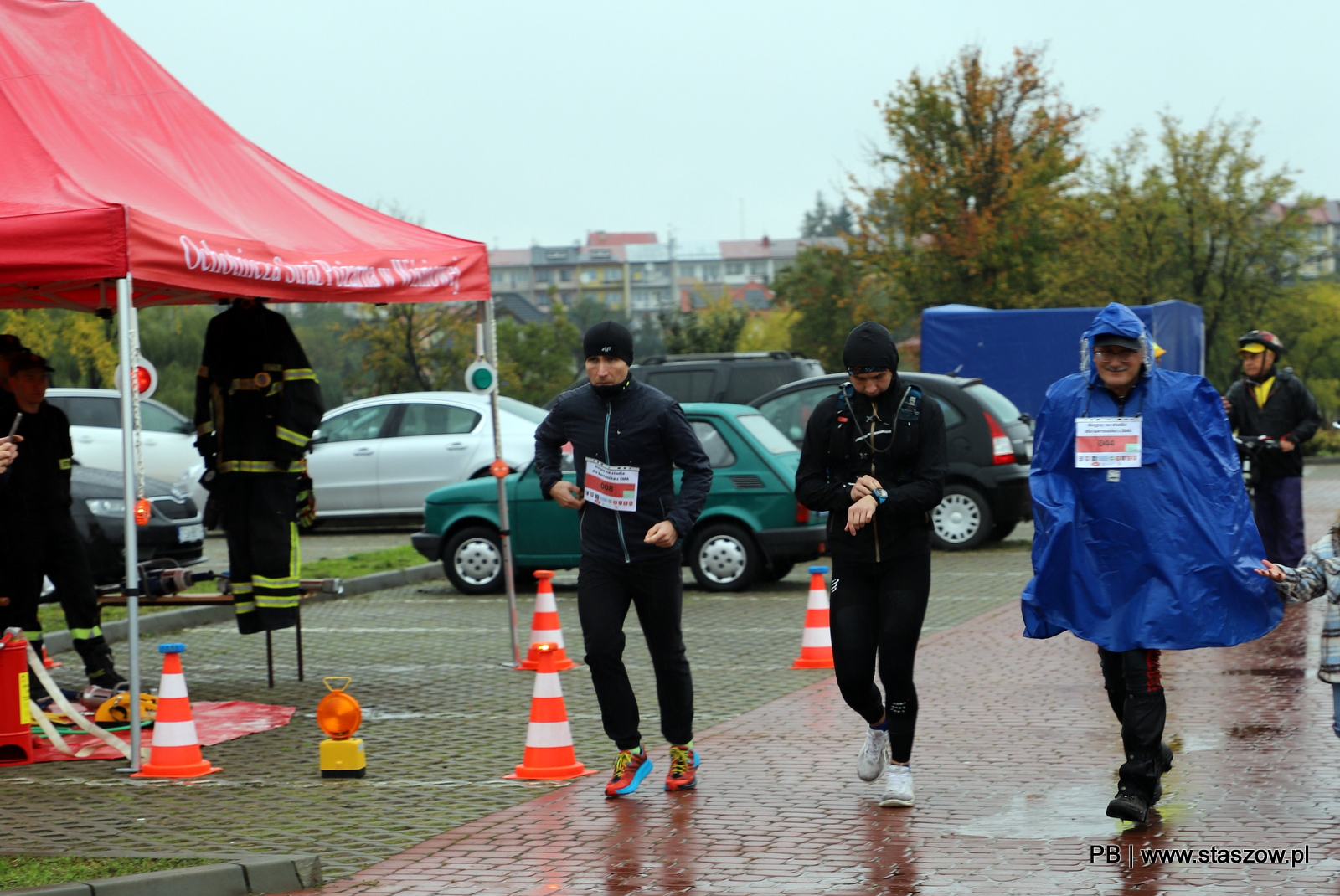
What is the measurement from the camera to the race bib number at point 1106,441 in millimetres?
6047

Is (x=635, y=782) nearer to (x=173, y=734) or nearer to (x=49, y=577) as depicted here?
(x=173, y=734)

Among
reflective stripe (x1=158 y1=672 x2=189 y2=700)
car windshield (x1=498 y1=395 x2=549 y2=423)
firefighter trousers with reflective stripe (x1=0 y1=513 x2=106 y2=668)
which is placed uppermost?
car windshield (x1=498 y1=395 x2=549 y2=423)

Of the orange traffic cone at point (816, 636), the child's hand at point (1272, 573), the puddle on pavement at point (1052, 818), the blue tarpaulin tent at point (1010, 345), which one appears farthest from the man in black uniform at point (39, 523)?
the blue tarpaulin tent at point (1010, 345)

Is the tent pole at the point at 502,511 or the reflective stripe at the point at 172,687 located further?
the tent pole at the point at 502,511

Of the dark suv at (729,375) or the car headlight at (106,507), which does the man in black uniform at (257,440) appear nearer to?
the car headlight at (106,507)

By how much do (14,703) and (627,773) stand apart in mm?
3151

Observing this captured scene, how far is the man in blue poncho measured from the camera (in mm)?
5938

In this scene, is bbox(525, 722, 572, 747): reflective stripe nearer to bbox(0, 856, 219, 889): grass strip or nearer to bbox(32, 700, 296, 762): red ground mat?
bbox(32, 700, 296, 762): red ground mat

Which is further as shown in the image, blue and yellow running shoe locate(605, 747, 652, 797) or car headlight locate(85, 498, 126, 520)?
car headlight locate(85, 498, 126, 520)

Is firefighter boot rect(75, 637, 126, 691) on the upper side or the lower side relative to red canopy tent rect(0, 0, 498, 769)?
lower

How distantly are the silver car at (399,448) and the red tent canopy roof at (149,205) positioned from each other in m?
9.96

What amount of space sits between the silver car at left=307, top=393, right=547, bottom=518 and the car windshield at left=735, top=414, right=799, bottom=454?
5.63 m

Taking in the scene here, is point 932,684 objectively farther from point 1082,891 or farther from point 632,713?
point 1082,891

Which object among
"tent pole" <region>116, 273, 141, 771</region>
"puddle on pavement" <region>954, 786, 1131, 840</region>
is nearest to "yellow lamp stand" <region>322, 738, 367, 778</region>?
"tent pole" <region>116, 273, 141, 771</region>
